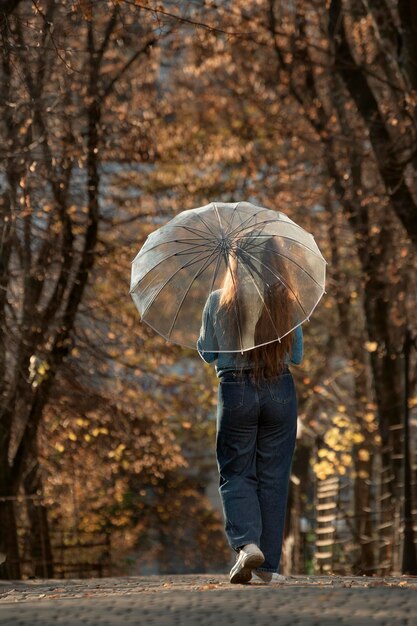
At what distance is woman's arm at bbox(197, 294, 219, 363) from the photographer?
6.65 metres

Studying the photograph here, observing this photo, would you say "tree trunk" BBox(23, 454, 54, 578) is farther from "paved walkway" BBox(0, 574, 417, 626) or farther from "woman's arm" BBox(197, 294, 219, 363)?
"paved walkway" BBox(0, 574, 417, 626)

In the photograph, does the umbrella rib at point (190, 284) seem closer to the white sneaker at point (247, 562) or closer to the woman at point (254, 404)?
the woman at point (254, 404)

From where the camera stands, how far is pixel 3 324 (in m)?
12.4

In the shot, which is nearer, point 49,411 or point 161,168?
point 49,411

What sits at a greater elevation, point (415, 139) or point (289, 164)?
point (289, 164)

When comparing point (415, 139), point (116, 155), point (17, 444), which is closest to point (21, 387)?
point (17, 444)

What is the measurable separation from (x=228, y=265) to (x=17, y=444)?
9.54 m

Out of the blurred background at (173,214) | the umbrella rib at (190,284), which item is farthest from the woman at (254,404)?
the blurred background at (173,214)

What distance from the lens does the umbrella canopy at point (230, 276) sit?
6652mm

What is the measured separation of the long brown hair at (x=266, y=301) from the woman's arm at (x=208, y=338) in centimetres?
10

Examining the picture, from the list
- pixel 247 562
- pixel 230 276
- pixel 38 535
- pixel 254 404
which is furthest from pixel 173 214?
pixel 247 562

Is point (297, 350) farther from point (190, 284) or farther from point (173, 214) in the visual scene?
point (173, 214)

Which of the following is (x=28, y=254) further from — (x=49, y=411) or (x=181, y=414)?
(x=181, y=414)

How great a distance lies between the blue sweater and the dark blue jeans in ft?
0.21
